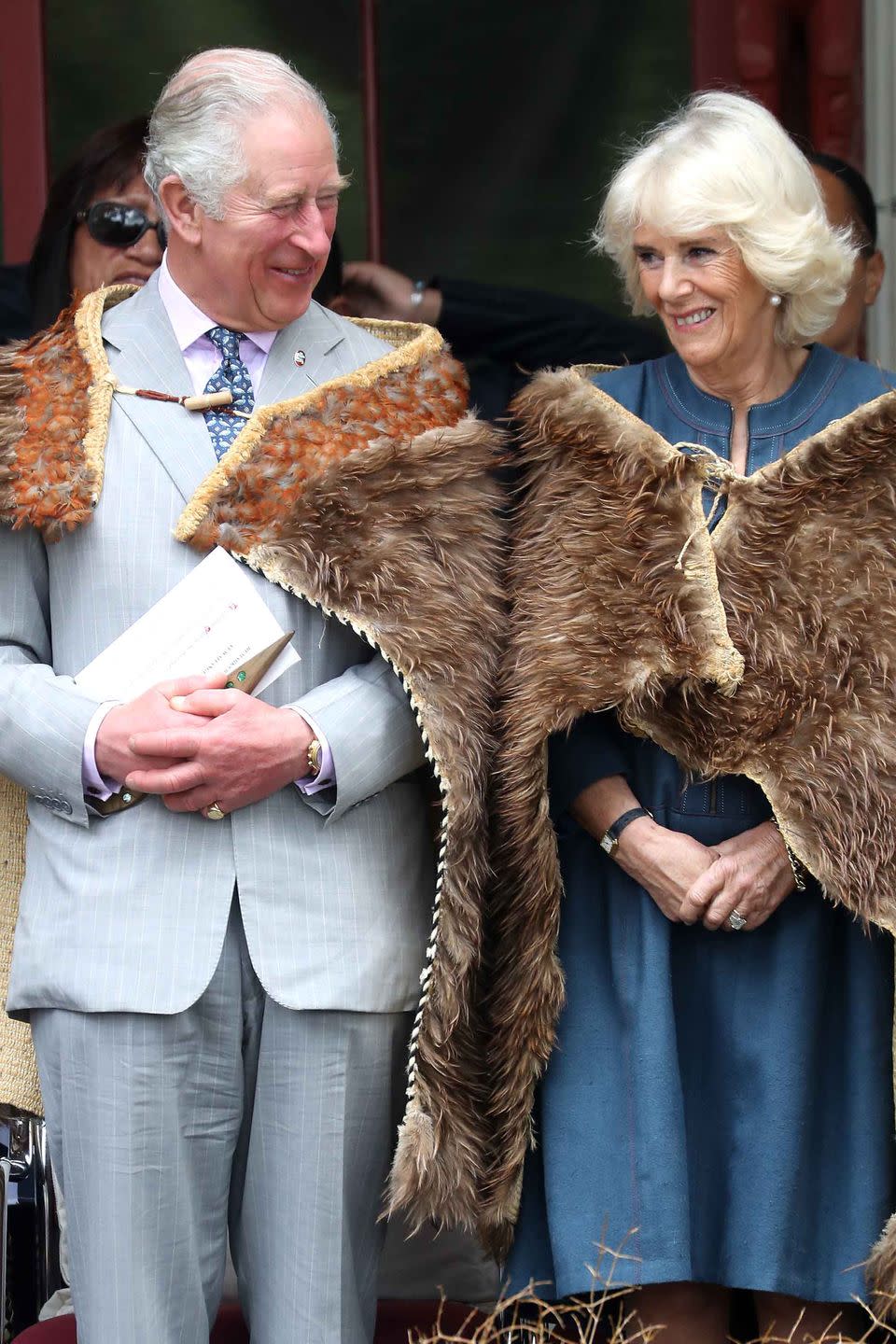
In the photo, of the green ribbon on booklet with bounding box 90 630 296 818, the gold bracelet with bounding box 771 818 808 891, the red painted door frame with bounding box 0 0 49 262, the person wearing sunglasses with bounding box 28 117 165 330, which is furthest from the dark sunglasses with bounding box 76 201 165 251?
the gold bracelet with bounding box 771 818 808 891

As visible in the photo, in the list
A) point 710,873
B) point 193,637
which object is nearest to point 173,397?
point 193,637

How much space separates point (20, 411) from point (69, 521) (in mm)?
193

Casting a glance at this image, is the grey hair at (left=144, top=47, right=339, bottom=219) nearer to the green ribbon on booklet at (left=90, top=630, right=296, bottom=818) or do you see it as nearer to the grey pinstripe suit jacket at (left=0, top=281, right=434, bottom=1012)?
the grey pinstripe suit jacket at (left=0, top=281, right=434, bottom=1012)

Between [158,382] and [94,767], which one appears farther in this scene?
[158,382]

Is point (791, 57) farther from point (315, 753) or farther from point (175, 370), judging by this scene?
point (315, 753)

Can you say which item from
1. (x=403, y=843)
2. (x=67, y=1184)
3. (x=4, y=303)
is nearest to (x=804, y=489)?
(x=403, y=843)

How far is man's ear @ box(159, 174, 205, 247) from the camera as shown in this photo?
8.37ft

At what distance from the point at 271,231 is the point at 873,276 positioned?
155 cm

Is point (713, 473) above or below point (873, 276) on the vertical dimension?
below

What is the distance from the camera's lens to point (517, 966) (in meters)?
2.65

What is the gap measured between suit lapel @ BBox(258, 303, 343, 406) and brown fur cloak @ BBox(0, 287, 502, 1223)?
0.11 feet

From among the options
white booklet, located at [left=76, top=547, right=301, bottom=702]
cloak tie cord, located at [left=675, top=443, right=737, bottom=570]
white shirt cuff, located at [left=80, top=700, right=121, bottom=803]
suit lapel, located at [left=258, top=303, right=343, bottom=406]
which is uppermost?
suit lapel, located at [left=258, top=303, right=343, bottom=406]

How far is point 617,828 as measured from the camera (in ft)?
8.54

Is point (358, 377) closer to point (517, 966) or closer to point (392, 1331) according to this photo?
point (517, 966)
